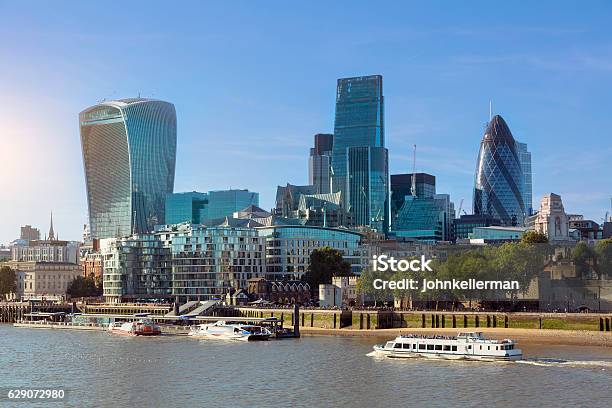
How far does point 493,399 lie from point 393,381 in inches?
483

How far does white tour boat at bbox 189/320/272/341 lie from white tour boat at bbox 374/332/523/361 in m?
30.2

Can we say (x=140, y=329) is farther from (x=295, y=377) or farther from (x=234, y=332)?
(x=295, y=377)

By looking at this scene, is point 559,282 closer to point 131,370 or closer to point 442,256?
point 442,256

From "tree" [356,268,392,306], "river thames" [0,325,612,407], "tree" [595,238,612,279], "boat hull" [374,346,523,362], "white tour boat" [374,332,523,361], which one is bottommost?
"river thames" [0,325,612,407]

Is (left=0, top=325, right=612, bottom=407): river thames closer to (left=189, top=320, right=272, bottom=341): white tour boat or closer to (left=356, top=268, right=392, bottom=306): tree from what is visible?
(left=189, top=320, right=272, bottom=341): white tour boat

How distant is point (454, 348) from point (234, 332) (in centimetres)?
4087

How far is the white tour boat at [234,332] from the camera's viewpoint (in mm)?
132500

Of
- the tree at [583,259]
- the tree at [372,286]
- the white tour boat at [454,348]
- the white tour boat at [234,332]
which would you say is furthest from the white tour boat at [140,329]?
the tree at [583,259]

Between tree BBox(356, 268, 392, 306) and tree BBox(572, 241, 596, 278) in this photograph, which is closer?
tree BBox(572, 241, 596, 278)

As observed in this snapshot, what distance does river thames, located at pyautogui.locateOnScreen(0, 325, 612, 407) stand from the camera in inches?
2906

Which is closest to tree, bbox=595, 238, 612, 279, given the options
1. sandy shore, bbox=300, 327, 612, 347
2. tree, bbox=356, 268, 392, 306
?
sandy shore, bbox=300, 327, 612, 347

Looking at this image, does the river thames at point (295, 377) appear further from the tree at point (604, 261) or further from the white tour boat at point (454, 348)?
the tree at point (604, 261)

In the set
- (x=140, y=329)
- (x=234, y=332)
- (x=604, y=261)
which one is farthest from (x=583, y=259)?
(x=140, y=329)

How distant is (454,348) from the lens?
102312 mm
